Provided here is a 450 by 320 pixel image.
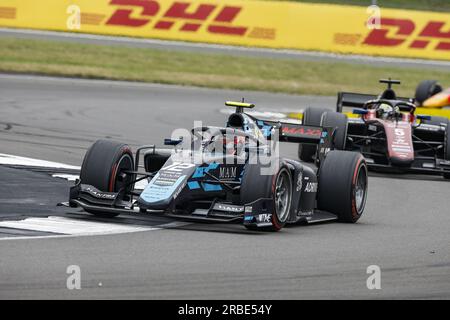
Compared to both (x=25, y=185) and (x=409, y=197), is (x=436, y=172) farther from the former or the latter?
(x=25, y=185)

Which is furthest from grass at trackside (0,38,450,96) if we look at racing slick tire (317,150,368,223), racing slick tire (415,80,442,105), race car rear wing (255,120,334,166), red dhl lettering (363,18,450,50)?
racing slick tire (317,150,368,223)

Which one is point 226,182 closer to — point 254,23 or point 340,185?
point 340,185

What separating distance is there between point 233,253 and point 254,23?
24.3 meters

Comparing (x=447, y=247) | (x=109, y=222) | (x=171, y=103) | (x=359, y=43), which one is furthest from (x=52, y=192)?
(x=359, y=43)

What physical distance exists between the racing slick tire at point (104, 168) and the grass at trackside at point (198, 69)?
18.0 metres

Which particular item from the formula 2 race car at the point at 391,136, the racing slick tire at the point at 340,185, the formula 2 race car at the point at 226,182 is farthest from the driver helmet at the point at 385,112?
the racing slick tire at the point at 340,185

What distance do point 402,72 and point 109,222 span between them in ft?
74.9

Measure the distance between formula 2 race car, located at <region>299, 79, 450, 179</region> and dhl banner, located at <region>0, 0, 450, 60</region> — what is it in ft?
48.8

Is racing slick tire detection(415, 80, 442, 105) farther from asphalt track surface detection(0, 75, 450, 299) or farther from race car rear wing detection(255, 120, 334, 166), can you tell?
race car rear wing detection(255, 120, 334, 166)

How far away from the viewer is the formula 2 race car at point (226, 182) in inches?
453

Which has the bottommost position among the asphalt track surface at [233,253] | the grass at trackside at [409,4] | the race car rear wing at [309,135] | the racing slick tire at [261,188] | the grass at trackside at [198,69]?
the asphalt track surface at [233,253]

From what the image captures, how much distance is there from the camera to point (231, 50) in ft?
112

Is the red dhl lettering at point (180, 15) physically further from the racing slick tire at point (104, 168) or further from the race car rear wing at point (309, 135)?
the racing slick tire at point (104, 168)

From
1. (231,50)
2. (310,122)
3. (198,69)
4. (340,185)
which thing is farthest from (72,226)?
(231,50)
